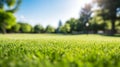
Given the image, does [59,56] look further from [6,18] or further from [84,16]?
[84,16]

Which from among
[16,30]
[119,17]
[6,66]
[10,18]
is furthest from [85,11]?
[6,66]

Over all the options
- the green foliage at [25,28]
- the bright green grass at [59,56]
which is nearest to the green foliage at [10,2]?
the bright green grass at [59,56]

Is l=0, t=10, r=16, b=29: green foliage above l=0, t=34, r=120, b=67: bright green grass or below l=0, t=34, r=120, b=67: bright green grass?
above

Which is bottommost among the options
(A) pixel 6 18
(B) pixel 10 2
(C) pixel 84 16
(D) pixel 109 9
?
(A) pixel 6 18

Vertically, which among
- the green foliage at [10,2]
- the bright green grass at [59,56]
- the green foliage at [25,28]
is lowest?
the bright green grass at [59,56]

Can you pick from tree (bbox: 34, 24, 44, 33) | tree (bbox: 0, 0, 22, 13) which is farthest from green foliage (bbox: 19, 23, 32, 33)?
tree (bbox: 0, 0, 22, 13)

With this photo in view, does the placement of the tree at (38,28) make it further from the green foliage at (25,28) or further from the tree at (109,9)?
the tree at (109,9)

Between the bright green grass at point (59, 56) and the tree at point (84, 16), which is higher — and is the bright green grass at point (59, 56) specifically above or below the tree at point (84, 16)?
below

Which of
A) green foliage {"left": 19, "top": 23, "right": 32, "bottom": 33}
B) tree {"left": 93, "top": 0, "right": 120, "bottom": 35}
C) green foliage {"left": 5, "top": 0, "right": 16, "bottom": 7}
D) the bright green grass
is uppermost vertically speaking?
green foliage {"left": 5, "top": 0, "right": 16, "bottom": 7}

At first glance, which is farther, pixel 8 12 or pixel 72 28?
pixel 72 28

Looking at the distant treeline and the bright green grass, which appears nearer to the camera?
the bright green grass

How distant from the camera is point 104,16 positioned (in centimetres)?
3766

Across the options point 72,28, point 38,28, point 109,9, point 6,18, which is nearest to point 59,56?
point 6,18

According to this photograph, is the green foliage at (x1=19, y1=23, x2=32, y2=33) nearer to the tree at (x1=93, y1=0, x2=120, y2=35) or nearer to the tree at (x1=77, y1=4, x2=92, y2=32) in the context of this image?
the tree at (x1=77, y1=4, x2=92, y2=32)
